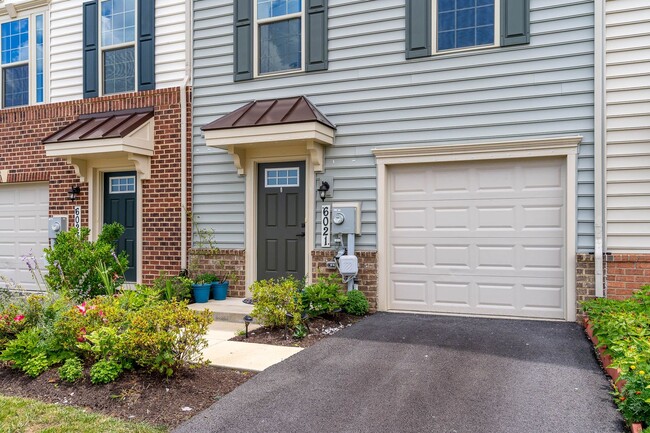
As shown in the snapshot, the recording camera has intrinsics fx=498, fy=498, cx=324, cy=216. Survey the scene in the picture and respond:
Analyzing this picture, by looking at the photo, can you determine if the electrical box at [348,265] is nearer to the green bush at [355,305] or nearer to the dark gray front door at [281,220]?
the green bush at [355,305]

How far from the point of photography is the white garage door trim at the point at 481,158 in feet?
19.7

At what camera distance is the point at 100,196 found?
347 inches

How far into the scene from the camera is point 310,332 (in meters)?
5.77

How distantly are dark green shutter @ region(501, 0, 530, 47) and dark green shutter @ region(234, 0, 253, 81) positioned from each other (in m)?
3.71

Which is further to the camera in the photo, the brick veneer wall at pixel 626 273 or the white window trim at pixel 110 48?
the white window trim at pixel 110 48

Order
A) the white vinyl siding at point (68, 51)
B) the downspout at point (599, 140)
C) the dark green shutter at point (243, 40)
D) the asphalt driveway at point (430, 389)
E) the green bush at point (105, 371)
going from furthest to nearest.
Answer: the white vinyl siding at point (68, 51) < the dark green shutter at point (243, 40) < the downspout at point (599, 140) < the green bush at point (105, 371) < the asphalt driveway at point (430, 389)

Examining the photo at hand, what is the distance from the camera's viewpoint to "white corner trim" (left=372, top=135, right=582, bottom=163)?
239 inches

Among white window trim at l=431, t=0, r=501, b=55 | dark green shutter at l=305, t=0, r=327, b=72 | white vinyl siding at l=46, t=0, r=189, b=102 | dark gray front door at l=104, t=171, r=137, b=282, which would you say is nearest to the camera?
white window trim at l=431, t=0, r=501, b=55

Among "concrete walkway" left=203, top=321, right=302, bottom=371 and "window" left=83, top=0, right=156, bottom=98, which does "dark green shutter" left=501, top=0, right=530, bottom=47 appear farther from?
"window" left=83, top=0, right=156, bottom=98

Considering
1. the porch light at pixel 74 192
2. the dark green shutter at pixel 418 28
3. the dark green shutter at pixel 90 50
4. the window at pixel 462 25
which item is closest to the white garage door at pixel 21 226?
the porch light at pixel 74 192

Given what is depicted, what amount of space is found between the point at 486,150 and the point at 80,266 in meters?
5.36

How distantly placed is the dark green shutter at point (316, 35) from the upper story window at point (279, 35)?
17cm

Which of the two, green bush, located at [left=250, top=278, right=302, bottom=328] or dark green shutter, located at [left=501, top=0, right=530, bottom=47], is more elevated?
dark green shutter, located at [left=501, top=0, right=530, bottom=47]

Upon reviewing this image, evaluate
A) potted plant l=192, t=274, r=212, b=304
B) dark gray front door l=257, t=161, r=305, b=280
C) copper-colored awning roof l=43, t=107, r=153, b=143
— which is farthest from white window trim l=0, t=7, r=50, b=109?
potted plant l=192, t=274, r=212, b=304
